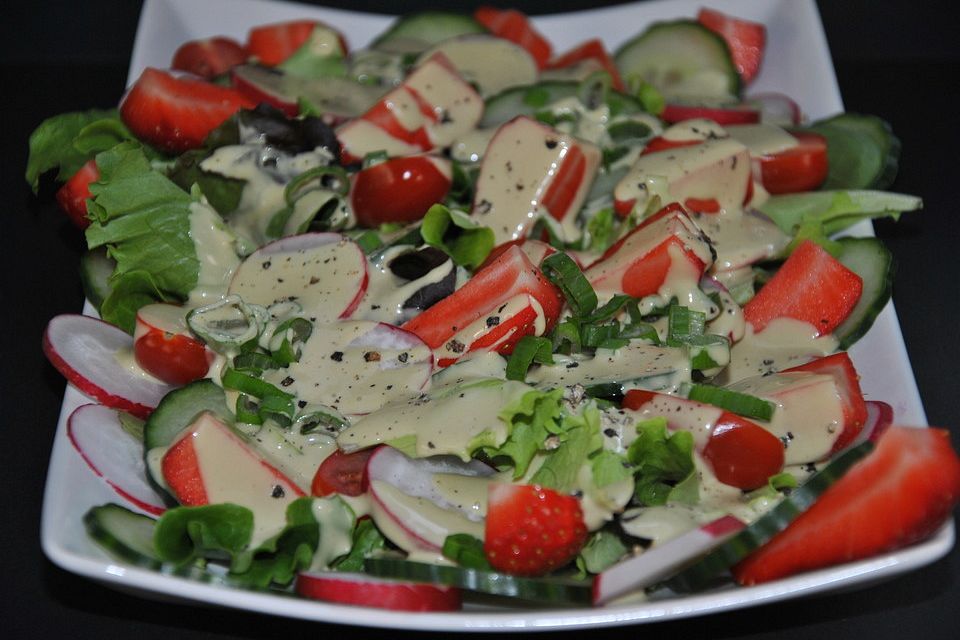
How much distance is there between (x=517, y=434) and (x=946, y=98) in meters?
3.31

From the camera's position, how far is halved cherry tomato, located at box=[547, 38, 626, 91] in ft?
15.9

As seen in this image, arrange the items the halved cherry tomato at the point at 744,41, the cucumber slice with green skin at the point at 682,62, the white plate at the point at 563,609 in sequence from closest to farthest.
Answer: the white plate at the point at 563,609
the cucumber slice with green skin at the point at 682,62
the halved cherry tomato at the point at 744,41

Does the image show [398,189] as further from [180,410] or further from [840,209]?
[840,209]

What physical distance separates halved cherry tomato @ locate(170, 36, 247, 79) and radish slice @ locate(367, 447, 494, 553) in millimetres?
2178

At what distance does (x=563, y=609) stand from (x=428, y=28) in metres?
2.88

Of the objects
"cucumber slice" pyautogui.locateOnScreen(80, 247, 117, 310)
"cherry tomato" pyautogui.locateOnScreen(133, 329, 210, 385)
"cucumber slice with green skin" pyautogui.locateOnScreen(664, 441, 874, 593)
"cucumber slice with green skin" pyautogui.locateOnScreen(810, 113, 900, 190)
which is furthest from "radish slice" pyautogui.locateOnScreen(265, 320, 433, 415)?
"cucumber slice with green skin" pyautogui.locateOnScreen(810, 113, 900, 190)

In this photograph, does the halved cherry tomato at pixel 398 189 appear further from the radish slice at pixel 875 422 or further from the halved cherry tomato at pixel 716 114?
the radish slice at pixel 875 422

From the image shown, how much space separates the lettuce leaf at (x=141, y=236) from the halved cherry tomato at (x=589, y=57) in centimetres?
173

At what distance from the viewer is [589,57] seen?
4887 millimetres

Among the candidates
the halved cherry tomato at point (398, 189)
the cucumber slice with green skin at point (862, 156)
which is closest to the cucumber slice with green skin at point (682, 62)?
the cucumber slice with green skin at point (862, 156)

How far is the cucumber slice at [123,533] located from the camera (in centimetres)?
294

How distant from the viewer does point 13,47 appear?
5.75 meters

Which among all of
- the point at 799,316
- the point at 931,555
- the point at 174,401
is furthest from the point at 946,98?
the point at 174,401

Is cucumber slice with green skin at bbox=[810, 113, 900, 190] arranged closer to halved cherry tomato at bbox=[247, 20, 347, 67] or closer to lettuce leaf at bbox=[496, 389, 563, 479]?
lettuce leaf at bbox=[496, 389, 563, 479]
